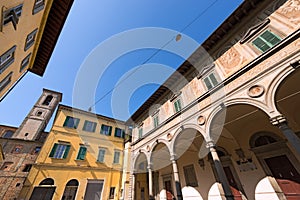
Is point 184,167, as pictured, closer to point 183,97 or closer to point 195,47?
point 183,97

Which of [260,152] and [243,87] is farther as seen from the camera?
[260,152]

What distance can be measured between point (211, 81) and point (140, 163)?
10.4m

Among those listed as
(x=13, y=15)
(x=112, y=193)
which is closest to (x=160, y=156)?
(x=112, y=193)

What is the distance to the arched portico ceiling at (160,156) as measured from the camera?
35.0ft

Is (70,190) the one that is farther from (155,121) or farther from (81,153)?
(155,121)

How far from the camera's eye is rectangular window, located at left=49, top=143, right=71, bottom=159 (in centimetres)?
1288

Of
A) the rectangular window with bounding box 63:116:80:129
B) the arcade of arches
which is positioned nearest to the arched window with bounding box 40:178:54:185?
the rectangular window with bounding box 63:116:80:129

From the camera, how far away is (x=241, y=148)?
8.16 m

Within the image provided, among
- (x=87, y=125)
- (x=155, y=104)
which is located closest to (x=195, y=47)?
(x=155, y=104)

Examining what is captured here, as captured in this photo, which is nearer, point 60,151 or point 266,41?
point 266,41

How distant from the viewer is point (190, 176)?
1040 centimetres

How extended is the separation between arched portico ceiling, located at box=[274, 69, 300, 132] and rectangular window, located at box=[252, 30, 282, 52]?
1.62 metres

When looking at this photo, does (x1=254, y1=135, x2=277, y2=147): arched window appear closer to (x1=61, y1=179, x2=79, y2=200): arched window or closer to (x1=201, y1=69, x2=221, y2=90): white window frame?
(x1=201, y1=69, x2=221, y2=90): white window frame

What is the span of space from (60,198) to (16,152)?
8.57 metres
